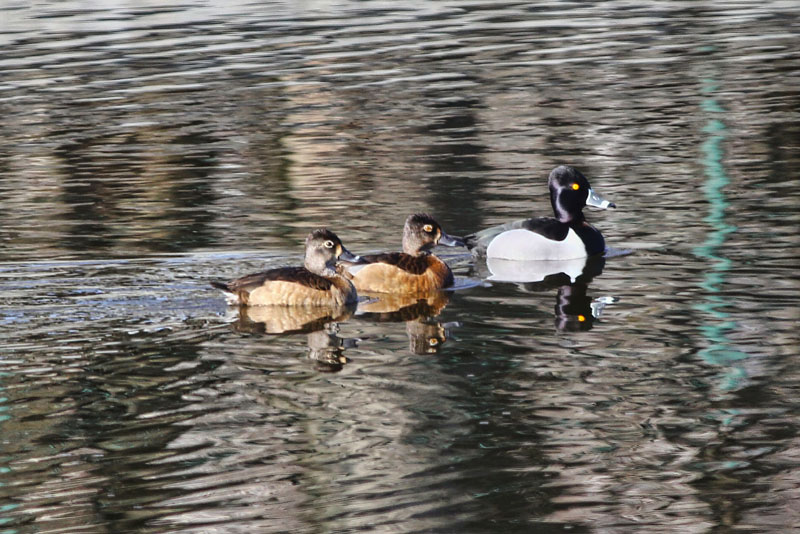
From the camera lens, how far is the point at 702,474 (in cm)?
791

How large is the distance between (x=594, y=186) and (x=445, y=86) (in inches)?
365

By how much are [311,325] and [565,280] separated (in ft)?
9.32

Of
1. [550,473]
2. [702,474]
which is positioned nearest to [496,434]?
[550,473]

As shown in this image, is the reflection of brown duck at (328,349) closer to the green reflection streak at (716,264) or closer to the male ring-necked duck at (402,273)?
the male ring-necked duck at (402,273)

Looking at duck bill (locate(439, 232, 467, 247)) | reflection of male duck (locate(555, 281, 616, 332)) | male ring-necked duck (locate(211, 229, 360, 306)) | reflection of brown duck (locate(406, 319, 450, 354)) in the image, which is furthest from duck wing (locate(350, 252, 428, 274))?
reflection of male duck (locate(555, 281, 616, 332))

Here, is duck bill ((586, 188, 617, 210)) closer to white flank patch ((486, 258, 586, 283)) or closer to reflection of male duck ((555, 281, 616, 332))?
white flank patch ((486, 258, 586, 283))

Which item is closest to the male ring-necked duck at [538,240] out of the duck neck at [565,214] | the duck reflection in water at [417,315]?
the duck neck at [565,214]

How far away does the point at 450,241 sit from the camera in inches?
527

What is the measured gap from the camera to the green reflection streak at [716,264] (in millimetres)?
10156

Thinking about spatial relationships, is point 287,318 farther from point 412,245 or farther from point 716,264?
point 716,264

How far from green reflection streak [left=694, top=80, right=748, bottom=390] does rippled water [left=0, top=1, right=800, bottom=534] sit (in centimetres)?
4

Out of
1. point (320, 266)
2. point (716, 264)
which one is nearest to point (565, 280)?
point (716, 264)

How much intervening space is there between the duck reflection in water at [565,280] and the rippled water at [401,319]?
56 millimetres

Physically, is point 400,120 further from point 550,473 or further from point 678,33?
point 550,473
